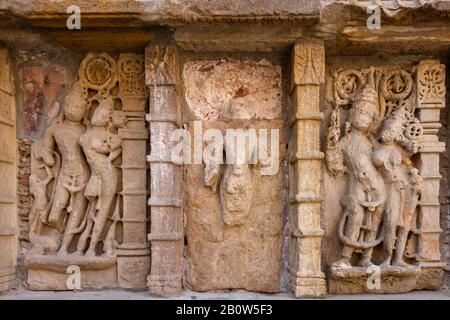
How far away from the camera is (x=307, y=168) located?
12.8 feet

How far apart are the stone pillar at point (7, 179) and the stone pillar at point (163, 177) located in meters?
1.33

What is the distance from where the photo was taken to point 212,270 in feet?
13.6

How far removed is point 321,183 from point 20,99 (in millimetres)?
2937

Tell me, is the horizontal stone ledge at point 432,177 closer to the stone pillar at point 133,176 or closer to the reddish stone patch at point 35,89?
the stone pillar at point 133,176

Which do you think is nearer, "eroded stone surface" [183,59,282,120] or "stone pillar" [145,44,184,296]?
"stone pillar" [145,44,184,296]

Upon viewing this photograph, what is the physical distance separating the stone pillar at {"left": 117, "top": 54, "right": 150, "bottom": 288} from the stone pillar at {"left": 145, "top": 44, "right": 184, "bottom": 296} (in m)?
0.26

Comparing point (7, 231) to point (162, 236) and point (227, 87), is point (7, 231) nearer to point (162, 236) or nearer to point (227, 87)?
point (162, 236)

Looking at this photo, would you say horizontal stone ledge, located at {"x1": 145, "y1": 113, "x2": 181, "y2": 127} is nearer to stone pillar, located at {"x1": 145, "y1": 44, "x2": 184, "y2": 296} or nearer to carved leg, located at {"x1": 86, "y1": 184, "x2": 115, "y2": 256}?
stone pillar, located at {"x1": 145, "y1": 44, "x2": 184, "y2": 296}

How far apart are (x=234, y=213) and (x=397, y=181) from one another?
148cm

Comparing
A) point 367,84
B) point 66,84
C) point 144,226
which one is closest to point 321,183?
point 367,84

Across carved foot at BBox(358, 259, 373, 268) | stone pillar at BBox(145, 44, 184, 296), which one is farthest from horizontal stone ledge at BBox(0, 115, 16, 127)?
carved foot at BBox(358, 259, 373, 268)

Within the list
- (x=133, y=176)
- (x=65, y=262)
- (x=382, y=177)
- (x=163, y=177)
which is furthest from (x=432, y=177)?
(x=65, y=262)

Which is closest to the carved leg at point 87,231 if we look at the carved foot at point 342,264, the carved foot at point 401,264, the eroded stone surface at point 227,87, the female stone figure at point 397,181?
the eroded stone surface at point 227,87

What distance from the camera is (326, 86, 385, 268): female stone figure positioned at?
4016 millimetres
